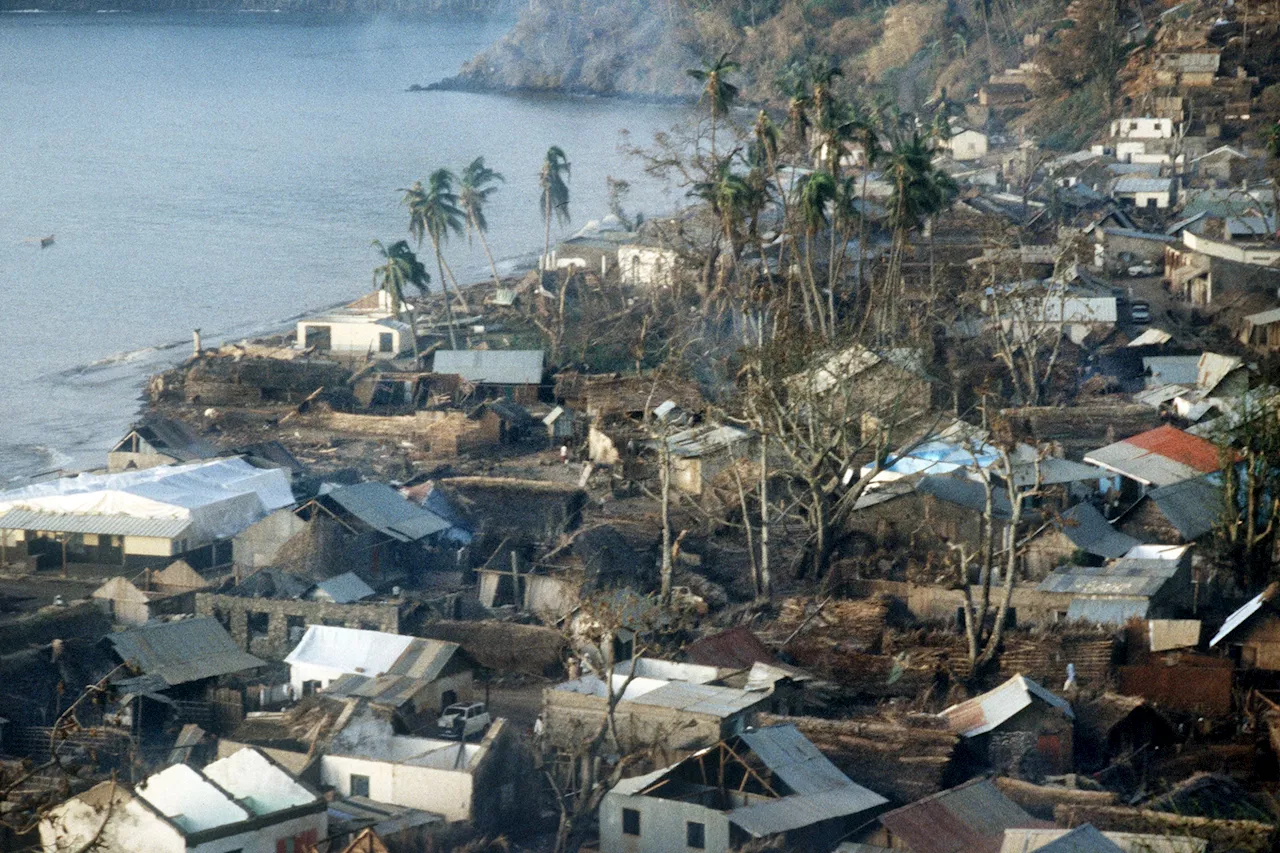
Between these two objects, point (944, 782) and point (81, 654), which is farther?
point (81, 654)

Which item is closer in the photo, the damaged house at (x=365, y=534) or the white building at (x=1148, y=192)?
the damaged house at (x=365, y=534)

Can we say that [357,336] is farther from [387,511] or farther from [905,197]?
[387,511]

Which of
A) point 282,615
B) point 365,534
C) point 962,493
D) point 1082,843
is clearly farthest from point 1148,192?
point 1082,843

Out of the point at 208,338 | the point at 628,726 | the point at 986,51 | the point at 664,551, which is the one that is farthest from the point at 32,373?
the point at 986,51

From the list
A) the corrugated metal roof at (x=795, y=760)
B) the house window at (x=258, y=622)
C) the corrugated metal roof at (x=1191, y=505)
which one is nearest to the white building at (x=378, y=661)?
the house window at (x=258, y=622)

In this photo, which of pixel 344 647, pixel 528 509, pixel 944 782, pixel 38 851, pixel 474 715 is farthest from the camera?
pixel 528 509

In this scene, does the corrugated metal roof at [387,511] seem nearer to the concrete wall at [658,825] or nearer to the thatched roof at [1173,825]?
the concrete wall at [658,825]

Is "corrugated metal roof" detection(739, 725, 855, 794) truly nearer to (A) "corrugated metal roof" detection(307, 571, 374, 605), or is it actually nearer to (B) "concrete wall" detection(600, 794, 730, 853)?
(B) "concrete wall" detection(600, 794, 730, 853)

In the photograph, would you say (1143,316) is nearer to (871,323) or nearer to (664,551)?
(871,323)
